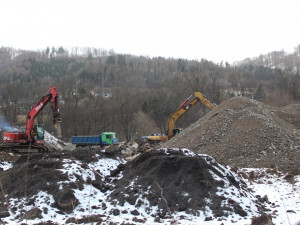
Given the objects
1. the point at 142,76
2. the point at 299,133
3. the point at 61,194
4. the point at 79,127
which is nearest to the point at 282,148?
the point at 299,133

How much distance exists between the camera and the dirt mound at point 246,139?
12.8 metres

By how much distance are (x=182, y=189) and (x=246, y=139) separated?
26.7 feet

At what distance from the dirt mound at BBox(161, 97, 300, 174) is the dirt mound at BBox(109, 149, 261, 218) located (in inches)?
187

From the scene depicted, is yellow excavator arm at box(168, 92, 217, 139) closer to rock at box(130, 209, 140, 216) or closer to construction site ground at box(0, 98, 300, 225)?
construction site ground at box(0, 98, 300, 225)

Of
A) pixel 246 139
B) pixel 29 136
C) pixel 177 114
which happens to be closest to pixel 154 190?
pixel 246 139

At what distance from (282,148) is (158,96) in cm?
3574

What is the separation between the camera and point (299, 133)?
1603 cm

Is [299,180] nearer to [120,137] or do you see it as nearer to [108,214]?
[108,214]

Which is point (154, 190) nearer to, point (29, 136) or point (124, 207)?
point (124, 207)

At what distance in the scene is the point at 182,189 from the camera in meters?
7.57

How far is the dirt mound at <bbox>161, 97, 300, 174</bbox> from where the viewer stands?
12789mm

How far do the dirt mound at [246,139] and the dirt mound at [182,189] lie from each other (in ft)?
15.6

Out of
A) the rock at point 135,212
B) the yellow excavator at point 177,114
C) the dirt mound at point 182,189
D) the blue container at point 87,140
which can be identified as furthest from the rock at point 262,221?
the blue container at point 87,140

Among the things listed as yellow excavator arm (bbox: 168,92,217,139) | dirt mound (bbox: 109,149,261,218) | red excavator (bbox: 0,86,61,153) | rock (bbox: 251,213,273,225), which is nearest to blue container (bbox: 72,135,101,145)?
red excavator (bbox: 0,86,61,153)
